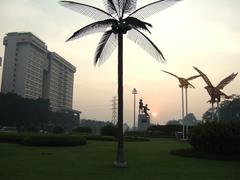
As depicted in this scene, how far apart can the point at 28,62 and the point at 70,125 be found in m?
26.4

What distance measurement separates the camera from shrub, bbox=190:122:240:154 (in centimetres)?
2461

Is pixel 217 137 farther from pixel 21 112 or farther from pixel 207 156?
pixel 21 112

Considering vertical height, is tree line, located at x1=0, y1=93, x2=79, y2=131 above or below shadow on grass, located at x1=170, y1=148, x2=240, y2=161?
above

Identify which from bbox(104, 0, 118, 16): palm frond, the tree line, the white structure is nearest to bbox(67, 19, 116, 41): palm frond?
bbox(104, 0, 118, 16): palm frond

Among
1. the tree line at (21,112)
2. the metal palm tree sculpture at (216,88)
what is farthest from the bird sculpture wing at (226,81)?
the tree line at (21,112)

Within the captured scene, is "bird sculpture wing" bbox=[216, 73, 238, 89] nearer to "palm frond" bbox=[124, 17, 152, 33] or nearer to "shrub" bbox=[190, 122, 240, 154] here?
"shrub" bbox=[190, 122, 240, 154]

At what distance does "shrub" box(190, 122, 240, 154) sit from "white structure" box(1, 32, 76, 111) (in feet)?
394

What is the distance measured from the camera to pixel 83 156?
938 inches

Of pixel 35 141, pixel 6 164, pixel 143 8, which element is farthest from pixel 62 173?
pixel 35 141

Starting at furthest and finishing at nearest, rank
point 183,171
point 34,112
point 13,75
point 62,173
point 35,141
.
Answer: point 13,75
point 34,112
point 35,141
point 183,171
point 62,173

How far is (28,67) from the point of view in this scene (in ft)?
475

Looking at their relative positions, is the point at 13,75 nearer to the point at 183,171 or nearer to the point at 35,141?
the point at 35,141

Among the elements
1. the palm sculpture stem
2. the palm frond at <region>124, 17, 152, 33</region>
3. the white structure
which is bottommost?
the palm sculpture stem

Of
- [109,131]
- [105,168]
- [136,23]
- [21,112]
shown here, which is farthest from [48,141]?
[21,112]
